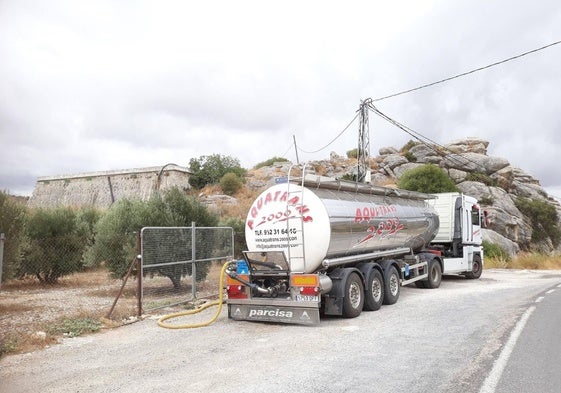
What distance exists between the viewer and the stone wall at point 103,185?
5503 centimetres

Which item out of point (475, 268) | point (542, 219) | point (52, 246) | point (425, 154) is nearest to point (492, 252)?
point (475, 268)

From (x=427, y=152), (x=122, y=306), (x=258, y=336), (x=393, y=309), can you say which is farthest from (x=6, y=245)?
(x=427, y=152)

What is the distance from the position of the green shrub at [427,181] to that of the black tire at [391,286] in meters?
31.5

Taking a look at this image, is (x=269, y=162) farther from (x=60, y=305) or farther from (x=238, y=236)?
(x=60, y=305)

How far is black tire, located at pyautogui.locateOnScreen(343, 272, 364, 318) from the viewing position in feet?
32.2

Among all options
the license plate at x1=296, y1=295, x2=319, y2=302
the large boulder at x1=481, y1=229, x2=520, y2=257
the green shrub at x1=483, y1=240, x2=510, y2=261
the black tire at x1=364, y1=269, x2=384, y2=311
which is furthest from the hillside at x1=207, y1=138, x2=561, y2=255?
the license plate at x1=296, y1=295, x2=319, y2=302

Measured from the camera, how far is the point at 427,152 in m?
59.3

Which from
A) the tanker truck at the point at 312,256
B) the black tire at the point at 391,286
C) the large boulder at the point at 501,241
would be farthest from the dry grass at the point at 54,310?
the large boulder at the point at 501,241

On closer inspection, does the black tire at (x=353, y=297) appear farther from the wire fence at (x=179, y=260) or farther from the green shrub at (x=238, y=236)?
the green shrub at (x=238, y=236)

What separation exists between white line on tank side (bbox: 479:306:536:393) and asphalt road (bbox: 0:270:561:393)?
0.12ft

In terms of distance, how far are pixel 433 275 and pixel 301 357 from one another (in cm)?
1021

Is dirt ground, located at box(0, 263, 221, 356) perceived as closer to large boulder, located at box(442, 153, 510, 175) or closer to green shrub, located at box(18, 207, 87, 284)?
green shrub, located at box(18, 207, 87, 284)

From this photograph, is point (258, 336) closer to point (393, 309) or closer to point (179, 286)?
point (393, 309)

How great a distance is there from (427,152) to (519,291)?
46.8 metres
